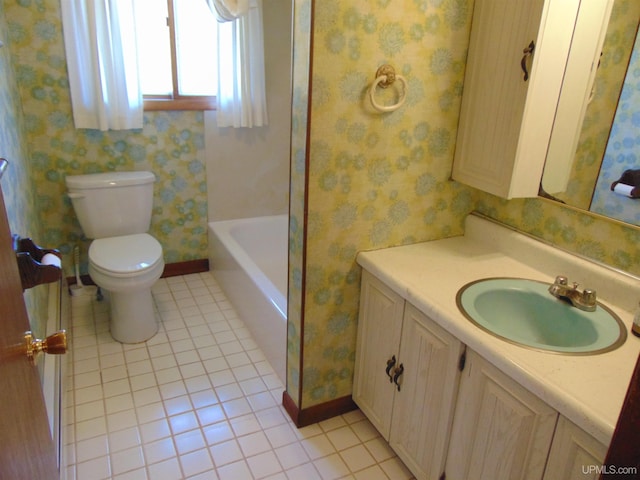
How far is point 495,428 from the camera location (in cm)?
131

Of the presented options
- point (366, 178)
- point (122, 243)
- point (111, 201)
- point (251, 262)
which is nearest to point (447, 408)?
point (366, 178)

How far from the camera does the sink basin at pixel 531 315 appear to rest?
1.42 metres

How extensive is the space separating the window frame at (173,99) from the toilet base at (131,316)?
1.14 meters

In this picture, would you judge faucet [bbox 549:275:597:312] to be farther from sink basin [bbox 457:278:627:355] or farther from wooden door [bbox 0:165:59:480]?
wooden door [bbox 0:165:59:480]

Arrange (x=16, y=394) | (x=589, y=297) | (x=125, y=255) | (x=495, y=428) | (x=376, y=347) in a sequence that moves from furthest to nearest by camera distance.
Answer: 1. (x=125, y=255)
2. (x=376, y=347)
3. (x=589, y=297)
4. (x=495, y=428)
5. (x=16, y=394)

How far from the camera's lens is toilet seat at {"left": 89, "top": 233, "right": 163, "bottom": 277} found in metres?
2.36

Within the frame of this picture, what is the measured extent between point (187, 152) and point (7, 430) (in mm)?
2459

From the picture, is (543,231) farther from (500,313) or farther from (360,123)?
(360,123)

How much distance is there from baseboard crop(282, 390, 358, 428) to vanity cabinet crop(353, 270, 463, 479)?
10cm

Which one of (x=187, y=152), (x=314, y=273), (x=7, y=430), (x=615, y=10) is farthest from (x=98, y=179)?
(x=615, y=10)

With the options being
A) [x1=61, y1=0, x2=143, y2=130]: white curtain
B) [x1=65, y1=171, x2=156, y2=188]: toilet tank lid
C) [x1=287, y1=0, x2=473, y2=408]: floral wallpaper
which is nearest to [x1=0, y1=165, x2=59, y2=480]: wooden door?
[x1=287, y1=0, x2=473, y2=408]: floral wallpaper

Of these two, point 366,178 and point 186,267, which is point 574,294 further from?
point 186,267

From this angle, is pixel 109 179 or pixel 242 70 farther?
pixel 242 70

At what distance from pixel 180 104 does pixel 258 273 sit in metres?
1.19
